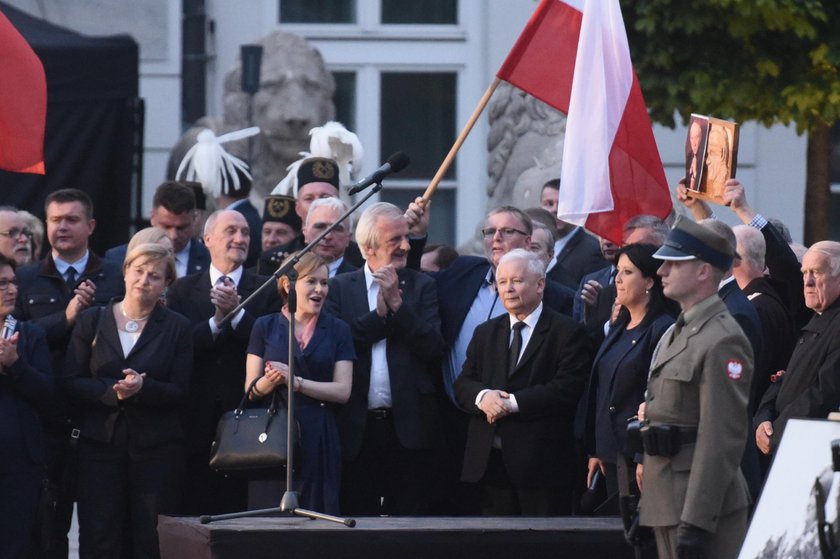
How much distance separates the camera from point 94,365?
9602 mm

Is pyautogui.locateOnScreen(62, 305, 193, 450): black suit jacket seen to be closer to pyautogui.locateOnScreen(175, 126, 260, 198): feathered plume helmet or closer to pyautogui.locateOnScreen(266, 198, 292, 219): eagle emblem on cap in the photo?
pyautogui.locateOnScreen(266, 198, 292, 219): eagle emblem on cap

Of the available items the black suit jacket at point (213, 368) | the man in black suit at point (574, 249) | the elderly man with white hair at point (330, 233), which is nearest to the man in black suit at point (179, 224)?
the black suit jacket at point (213, 368)

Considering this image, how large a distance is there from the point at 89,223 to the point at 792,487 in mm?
4851

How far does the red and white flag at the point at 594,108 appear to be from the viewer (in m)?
9.93

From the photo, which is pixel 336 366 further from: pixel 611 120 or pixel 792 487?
pixel 792 487

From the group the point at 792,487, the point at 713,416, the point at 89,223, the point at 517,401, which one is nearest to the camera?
the point at 792,487

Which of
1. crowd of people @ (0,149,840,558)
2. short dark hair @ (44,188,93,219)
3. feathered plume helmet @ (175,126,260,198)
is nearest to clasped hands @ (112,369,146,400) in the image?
crowd of people @ (0,149,840,558)

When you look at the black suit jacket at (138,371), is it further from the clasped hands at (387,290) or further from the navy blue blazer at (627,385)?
the navy blue blazer at (627,385)

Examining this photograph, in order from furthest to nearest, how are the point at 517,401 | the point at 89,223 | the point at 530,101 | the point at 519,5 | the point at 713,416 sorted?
1. the point at 519,5
2. the point at 530,101
3. the point at 89,223
4. the point at 517,401
5. the point at 713,416

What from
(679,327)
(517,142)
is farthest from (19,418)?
(517,142)

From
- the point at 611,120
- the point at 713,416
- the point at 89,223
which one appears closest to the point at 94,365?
the point at 89,223

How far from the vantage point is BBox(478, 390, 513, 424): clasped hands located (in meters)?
9.45

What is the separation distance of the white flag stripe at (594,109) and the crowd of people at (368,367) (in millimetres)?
298

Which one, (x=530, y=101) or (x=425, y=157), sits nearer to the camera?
(x=530, y=101)
